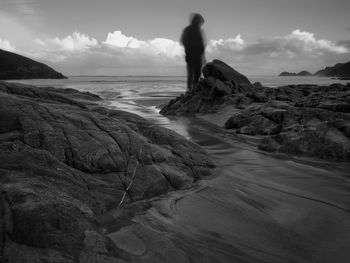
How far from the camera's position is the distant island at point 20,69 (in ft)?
158

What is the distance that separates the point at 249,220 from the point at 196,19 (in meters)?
11.7

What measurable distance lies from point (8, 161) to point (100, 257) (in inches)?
54.1

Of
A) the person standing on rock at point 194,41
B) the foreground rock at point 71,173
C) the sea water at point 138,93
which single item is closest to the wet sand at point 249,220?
the foreground rock at point 71,173

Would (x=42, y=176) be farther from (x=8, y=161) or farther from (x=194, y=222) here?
(x=194, y=222)

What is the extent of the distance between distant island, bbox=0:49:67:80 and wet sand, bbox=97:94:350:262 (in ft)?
159

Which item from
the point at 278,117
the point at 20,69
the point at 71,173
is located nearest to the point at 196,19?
the point at 278,117

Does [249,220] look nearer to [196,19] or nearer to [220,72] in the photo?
[220,72]

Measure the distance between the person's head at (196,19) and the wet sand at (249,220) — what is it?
9841mm

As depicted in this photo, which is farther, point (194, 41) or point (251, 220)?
point (194, 41)

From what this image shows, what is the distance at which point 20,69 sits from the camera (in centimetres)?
5038

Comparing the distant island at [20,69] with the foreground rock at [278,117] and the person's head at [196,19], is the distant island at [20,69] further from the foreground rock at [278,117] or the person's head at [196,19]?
the foreground rock at [278,117]

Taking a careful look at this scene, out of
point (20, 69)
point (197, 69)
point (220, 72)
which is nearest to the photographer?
point (220, 72)

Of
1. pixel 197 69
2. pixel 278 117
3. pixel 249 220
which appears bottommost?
pixel 249 220

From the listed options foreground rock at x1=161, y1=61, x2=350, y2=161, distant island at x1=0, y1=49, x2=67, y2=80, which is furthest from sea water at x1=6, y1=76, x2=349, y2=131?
distant island at x1=0, y1=49, x2=67, y2=80
